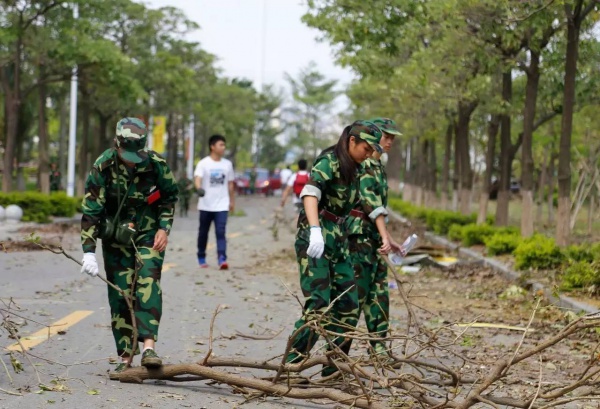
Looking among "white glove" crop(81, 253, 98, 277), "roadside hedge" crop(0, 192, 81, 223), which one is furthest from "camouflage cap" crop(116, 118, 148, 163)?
"roadside hedge" crop(0, 192, 81, 223)

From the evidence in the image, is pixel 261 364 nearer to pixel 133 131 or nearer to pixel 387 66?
pixel 133 131

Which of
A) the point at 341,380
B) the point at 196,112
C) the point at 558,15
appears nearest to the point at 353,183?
the point at 341,380

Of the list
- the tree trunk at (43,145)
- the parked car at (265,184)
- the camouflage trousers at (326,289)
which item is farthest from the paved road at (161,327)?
the parked car at (265,184)

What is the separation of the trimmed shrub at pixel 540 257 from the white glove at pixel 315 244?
8.97m

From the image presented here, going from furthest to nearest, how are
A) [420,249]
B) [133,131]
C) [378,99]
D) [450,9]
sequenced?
1. [378,99]
2. [420,249]
3. [450,9]
4. [133,131]

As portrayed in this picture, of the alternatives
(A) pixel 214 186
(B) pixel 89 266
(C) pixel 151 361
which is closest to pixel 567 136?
(A) pixel 214 186

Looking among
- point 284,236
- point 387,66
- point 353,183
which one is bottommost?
point 284,236

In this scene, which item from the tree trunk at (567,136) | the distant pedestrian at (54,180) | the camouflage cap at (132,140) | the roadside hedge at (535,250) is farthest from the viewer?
the distant pedestrian at (54,180)

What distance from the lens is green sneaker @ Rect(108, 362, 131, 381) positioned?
7215mm

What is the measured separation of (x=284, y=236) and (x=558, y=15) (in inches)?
393

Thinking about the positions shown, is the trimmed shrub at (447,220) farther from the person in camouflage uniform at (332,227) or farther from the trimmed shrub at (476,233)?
the person in camouflage uniform at (332,227)

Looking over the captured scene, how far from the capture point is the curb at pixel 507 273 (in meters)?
11.9

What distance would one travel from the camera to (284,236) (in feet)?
86.6

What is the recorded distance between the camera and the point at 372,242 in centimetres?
858
